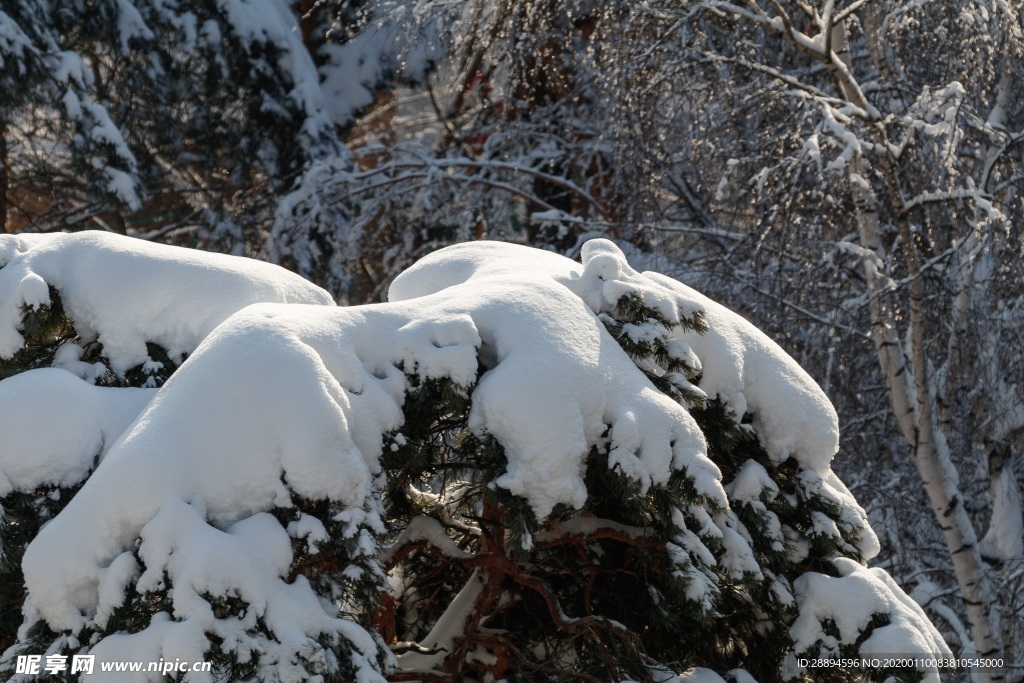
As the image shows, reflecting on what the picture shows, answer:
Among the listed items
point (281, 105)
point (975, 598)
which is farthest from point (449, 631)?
point (281, 105)

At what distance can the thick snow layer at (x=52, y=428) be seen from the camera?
223 centimetres

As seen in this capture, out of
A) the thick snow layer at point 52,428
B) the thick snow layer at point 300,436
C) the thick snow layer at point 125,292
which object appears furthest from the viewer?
the thick snow layer at point 125,292

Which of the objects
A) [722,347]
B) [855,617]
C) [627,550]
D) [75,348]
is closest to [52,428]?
[75,348]

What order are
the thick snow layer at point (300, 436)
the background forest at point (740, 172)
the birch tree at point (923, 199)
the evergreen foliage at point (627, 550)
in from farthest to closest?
the background forest at point (740, 172) → the birch tree at point (923, 199) → the evergreen foliage at point (627, 550) → the thick snow layer at point (300, 436)

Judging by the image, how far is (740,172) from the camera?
18.3ft

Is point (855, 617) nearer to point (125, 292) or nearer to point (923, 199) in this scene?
point (125, 292)

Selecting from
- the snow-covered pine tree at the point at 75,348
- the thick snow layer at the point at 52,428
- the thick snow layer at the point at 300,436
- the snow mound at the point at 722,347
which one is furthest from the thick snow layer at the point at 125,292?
the snow mound at the point at 722,347

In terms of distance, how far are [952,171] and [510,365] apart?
8.91 feet

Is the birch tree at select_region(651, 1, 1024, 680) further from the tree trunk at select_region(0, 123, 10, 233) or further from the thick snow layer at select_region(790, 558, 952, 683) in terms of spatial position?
the tree trunk at select_region(0, 123, 10, 233)

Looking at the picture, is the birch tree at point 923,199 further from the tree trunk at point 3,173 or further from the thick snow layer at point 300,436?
the tree trunk at point 3,173

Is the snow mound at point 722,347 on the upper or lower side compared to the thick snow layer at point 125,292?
lower

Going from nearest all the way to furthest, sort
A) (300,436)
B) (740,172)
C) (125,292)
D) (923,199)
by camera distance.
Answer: (300,436), (125,292), (923,199), (740,172)

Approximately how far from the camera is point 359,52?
32.6 ft

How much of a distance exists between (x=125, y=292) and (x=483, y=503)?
107 centimetres
